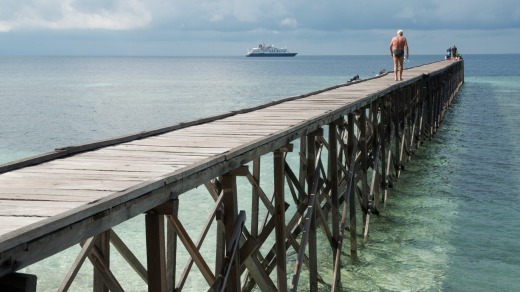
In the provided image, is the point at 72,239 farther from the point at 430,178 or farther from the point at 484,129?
the point at 484,129

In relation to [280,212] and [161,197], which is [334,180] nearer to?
[280,212]

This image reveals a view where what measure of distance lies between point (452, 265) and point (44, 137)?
2250cm

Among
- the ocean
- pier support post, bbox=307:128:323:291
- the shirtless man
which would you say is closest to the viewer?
pier support post, bbox=307:128:323:291

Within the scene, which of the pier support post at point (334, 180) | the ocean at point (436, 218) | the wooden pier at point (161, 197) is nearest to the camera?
the wooden pier at point (161, 197)

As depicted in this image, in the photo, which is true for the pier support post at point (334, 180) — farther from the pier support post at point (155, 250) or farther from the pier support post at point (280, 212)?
the pier support post at point (155, 250)

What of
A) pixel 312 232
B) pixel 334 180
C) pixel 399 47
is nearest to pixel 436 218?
pixel 334 180

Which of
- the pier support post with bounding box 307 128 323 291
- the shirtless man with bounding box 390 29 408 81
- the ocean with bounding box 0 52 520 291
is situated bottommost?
the ocean with bounding box 0 52 520 291

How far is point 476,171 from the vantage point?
1781 cm

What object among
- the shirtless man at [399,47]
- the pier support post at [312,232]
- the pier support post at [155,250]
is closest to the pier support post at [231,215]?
the pier support post at [155,250]

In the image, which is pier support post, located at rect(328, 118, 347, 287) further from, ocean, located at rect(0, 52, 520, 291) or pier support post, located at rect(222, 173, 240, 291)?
pier support post, located at rect(222, 173, 240, 291)

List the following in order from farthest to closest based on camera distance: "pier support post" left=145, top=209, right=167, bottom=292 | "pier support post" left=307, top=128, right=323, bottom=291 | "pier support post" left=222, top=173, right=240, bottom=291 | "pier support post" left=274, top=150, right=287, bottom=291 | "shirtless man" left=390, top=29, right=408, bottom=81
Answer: "shirtless man" left=390, top=29, right=408, bottom=81, "pier support post" left=307, top=128, right=323, bottom=291, "pier support post" left=274, top=150, right=287, bottom=291, "pier support post" left=222, top=173, right=240, bottom=291, "pier support post" left=145, top=209, right=167, bottom=292

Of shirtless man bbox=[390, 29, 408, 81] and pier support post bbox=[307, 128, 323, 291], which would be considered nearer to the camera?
pier support post bbox=[307, 128, 323, 291]

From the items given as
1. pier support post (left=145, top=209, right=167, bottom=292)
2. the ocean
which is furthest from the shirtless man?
pier support post (left=145, top=209, right=167, bottom=292)

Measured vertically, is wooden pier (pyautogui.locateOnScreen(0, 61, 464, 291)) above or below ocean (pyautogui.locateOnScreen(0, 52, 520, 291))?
above
